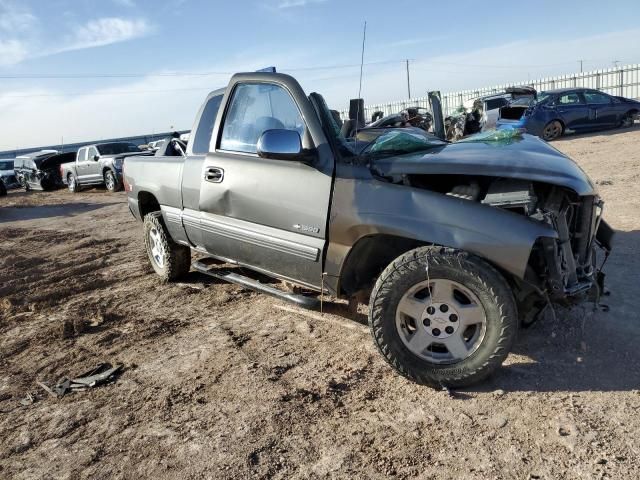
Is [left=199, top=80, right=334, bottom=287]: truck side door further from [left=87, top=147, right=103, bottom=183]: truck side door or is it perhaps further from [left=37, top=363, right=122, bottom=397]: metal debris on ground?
[left=87, top=147, right=103, bottom=183]: truck side door

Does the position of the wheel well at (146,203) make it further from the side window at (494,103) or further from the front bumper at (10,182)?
the front bumper at (10,182)

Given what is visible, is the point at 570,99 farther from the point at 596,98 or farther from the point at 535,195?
the point at 535,195

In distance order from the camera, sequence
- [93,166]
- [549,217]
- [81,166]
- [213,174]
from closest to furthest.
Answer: [549,217]
[213,174]
[93,166]
[81,166]

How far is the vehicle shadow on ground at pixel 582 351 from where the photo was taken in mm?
3062

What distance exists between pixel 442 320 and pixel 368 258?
0.67 metres

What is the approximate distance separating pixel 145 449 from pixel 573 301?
2.56 meters

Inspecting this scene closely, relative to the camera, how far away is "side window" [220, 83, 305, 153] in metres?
3.66

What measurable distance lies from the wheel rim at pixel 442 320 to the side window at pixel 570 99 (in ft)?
50.4

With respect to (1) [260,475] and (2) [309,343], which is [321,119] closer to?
(2) [309,343]

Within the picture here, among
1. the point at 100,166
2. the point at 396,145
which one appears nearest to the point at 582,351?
the point at 396,145

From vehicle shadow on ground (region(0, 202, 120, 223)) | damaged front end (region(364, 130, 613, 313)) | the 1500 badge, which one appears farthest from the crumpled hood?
vehicle shadow on ground (region(0, 202, 120, 223))

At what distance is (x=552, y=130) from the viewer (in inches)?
635

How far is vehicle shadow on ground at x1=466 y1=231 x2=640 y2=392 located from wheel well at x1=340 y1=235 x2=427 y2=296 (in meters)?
0.97

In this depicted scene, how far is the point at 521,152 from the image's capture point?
3.36 m
